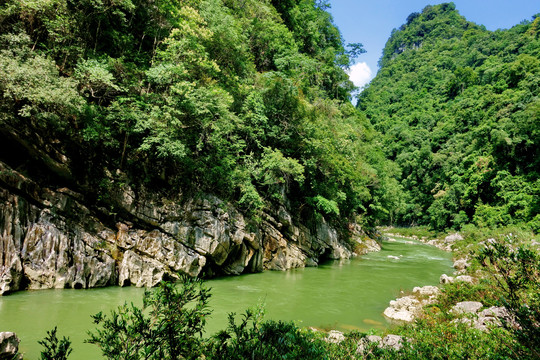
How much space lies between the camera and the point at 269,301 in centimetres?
1002

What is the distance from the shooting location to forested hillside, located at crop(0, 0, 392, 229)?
8289 mm

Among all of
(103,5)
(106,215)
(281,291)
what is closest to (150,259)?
(106,215)

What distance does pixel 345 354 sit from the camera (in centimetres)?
394

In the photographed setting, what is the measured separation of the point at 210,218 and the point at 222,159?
2.87 metres

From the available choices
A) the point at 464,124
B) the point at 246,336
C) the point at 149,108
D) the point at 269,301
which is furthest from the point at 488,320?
the point at 464,124

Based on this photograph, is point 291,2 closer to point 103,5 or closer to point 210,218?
point 103,5

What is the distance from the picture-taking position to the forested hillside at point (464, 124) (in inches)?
1361

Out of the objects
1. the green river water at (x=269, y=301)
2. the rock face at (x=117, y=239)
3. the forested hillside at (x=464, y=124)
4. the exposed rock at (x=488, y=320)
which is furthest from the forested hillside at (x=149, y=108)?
the forested hillside at (x=464, y=124)

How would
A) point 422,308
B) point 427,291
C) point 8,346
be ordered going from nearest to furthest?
point 8,346 < point 422,308 < point 427,291

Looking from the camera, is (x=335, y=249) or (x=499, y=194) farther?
(x=499, y=194)

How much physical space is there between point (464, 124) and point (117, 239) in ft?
200

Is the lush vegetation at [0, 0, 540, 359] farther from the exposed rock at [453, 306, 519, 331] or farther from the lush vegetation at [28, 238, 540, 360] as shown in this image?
the exposed rock at [453, 306, 519, 331]

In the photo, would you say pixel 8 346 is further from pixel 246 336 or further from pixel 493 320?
pixel 493 320

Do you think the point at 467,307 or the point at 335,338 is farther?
the point at 467,307
